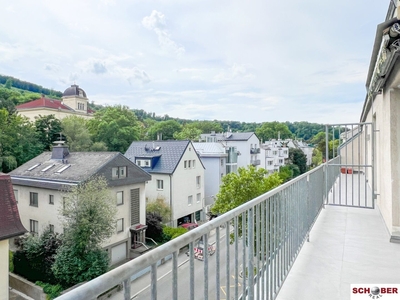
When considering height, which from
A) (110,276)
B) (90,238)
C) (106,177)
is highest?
(110,276)

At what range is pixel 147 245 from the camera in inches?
495

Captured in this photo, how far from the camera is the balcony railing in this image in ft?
2.13

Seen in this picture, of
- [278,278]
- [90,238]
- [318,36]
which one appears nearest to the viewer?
[278,278]

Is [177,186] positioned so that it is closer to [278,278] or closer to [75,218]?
[75,218]

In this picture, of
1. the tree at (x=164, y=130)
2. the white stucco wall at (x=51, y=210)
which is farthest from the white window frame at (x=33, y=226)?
the tree at (x=164, y=130)

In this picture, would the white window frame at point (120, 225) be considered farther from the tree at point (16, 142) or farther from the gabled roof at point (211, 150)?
the tree at point (16, 142)

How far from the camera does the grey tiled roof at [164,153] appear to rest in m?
15.4

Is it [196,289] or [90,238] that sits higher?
[196,289]

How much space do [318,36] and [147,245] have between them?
1095cm

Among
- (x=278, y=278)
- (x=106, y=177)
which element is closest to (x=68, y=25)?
(x=106, y=177)

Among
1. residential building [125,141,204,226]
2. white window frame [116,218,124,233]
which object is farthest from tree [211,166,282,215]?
residential building [125,141,204,226]

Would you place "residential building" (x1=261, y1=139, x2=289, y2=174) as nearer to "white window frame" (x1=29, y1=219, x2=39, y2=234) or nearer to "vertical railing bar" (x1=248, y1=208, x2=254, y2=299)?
"white window frame" (x1=29, y1=219, x2=39, y2=234)

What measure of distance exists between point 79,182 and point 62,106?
29.9 metres

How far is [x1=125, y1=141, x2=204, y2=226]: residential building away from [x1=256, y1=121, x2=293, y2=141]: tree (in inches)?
1153
